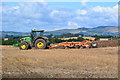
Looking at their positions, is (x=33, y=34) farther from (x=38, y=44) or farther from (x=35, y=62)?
(x=35, y=62)

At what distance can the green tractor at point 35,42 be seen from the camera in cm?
2073

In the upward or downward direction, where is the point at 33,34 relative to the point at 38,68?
upward

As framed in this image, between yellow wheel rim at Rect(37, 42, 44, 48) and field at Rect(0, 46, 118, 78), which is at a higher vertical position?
yellow wheel rim at Rect(37, 42, 44, 48)

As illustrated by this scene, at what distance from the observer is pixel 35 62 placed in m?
11.9

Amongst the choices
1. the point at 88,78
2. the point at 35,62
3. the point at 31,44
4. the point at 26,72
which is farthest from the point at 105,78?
the point at 31,44

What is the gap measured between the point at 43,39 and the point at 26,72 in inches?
468

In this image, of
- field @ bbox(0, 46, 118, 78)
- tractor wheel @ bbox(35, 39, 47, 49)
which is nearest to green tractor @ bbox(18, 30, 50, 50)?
tractor wheel @ bbox(35, 39, 47, 49)

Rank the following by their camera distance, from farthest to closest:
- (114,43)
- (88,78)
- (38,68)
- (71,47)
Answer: (114,43), (71,47), (38,68), (88,78)

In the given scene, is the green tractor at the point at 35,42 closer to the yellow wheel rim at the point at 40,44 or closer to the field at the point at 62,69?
the yellow wheel rim at the point at 40,44

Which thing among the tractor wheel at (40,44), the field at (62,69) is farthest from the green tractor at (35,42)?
the field at (62,69)

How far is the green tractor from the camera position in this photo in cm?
2073

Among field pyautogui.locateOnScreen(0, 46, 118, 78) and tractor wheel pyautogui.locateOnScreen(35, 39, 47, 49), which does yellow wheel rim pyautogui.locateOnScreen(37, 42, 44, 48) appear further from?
field pyautogui.locateOnScreen(0, 46, 118, 78)

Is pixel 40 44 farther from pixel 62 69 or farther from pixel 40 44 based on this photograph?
pixel 62 69

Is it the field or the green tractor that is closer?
the field
